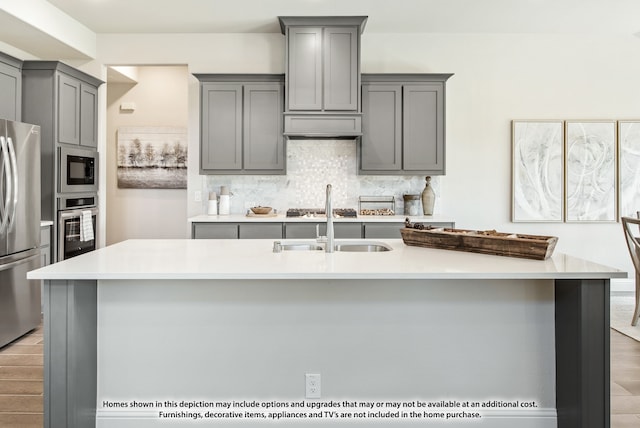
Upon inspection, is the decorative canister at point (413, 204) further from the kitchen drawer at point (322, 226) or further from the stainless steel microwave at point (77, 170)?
the stainless steel microwave at point (77, 170)

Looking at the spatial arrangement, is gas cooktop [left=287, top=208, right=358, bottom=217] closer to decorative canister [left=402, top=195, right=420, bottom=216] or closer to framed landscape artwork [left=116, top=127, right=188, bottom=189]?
decorative canister [left=402, top=195, right=420, bottom=216]

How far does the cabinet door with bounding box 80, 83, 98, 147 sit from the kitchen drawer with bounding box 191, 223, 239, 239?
148 cm

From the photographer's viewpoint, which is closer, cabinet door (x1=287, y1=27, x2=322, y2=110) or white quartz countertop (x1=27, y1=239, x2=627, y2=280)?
white quartz countertop (x1=27, y1=239, x2=627, y2=280)

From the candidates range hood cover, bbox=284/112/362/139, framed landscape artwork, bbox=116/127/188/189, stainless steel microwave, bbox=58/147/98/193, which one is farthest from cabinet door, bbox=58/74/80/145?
range hood cover, bbox=284/112/362/139

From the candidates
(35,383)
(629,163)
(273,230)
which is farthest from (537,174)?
(35,383)

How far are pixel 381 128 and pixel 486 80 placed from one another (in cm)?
135

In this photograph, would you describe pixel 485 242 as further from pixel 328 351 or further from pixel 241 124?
pixel 241 124

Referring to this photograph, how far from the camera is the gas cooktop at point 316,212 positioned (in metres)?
4.74

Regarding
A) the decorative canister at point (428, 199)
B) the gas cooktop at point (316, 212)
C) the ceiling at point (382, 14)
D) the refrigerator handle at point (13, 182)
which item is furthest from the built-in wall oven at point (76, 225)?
the decorative canister at point (428, 199)

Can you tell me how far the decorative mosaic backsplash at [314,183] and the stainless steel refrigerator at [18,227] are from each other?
1.72 meters

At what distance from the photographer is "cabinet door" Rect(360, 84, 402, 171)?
4.75m

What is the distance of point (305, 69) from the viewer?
456 centimetres

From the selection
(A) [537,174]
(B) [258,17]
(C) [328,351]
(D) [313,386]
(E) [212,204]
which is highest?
(B) [258,17]

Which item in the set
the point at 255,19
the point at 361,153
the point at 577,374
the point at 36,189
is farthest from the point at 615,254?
the point at 36,189
